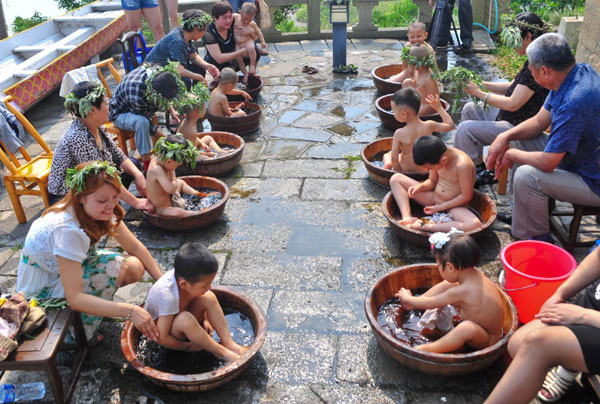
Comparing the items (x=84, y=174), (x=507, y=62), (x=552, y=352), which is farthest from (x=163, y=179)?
(x=507, y=62)

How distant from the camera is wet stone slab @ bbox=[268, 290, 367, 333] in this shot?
4379 millimetres

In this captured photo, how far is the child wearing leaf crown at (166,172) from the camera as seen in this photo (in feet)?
17.9

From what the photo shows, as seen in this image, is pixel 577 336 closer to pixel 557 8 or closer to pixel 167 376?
pixel 167 376

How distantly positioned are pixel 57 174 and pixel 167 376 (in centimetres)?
277

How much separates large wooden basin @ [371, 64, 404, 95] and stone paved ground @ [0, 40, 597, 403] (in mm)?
404

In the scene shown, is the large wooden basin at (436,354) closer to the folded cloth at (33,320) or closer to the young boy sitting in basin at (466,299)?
the young boy sitting in basin at (466,299)

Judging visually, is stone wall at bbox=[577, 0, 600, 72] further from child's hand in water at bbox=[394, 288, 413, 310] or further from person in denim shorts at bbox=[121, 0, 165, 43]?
person in denim shorts at bbox=[121, 0, 165, 43]

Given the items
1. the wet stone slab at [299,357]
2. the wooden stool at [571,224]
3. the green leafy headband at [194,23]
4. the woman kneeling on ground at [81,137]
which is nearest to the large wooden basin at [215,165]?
the woman kneeling on ground at [81,137]

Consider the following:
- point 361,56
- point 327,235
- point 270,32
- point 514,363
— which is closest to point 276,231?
point 327,235

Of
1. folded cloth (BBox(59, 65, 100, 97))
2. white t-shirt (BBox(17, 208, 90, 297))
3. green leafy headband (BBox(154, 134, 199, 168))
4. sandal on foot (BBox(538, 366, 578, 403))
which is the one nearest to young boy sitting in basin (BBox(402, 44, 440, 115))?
green leafy headband (BBox(154, 134, 199, 168))

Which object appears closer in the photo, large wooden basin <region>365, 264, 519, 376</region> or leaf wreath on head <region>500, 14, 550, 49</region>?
large wooden basin <region>365, 264, 519, 376</region>

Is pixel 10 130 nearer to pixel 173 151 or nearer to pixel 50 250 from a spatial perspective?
pixel 173 151

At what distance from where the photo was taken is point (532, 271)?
14.9 ft

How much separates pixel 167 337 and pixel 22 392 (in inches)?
42.9
